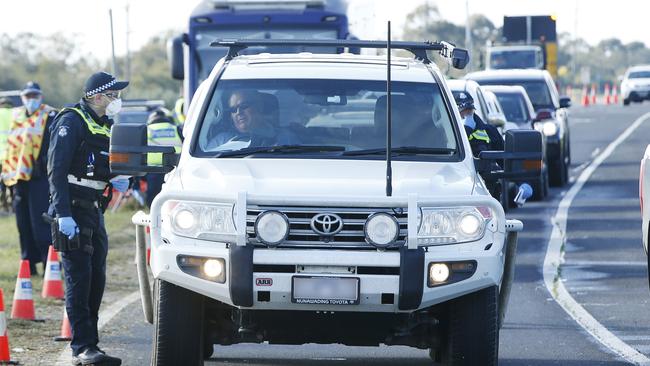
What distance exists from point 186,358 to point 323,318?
2.41 ft

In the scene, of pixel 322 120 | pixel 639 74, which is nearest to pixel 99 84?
pixel 322 120

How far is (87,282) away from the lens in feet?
32.5

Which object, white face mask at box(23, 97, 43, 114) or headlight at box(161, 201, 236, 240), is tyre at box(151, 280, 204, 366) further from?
white face mask at box(23, 97, 43, 114)

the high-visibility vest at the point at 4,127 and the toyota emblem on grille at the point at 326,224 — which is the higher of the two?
the toyota emblem on grille at the point at 326,224

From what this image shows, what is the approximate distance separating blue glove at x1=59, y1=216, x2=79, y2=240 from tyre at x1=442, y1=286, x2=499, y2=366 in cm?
260

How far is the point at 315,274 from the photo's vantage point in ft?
25.9

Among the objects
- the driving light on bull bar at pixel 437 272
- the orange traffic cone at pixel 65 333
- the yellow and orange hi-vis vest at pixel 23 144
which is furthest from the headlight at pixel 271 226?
the yellow and orange hi-vis vest at pixel 23 144

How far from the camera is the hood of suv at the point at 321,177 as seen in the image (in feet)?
26.6

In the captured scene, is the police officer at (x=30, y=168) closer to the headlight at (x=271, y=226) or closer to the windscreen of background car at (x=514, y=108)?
the headlight at (x=271, y=226)

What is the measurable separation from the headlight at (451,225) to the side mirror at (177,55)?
14.3 metres

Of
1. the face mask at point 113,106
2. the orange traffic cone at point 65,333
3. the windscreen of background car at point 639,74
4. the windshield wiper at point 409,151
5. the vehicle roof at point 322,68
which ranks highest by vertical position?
the vehicle roof at point 322,68

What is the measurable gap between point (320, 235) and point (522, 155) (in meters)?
1.43

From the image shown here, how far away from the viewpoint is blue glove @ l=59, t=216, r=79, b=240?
31.6 ft

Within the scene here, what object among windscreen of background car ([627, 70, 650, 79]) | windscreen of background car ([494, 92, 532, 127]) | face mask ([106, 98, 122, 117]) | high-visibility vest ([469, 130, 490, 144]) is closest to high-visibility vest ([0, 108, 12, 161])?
high-visibility vest ([469, 130, 490, 144])
